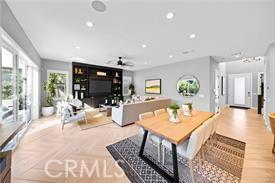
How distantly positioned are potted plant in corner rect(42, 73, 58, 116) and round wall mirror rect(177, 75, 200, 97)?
235 inches

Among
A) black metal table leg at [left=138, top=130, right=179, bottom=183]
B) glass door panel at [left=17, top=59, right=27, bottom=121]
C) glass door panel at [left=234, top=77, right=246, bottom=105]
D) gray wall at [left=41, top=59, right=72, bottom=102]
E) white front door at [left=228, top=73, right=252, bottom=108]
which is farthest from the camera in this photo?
glass door panel at [left=234, top=77, right=246, bottom=105]

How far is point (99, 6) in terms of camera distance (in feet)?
7.68

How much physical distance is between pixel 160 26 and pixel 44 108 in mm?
5762

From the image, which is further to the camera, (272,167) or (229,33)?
(229,33)

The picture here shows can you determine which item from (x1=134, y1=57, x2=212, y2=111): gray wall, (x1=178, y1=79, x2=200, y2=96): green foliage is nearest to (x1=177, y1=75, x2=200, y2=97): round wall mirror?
(x1=178, y1=79, x2=200, y2=96): green foliage

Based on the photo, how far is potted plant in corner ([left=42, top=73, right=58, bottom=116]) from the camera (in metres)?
5.53

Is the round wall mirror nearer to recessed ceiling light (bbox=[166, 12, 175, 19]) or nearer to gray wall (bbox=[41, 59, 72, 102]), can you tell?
recessed ceiling light (bbox=[166, 12, 175, 19])

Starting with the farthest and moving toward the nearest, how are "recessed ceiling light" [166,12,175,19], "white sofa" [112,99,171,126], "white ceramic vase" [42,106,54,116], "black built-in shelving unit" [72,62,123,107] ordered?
"black built-in shelving unit" [72,62,123,107], "white ceramic vase" [42,106,54,116], "white sofa" [112,99,171,126], "recessed ceiling light" [166,12,175,19]

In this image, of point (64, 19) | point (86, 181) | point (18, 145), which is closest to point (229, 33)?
point (64, 19)

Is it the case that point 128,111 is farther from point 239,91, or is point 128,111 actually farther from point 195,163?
point 239,91

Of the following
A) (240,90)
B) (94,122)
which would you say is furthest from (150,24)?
(240,90)

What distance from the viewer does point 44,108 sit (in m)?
5.48

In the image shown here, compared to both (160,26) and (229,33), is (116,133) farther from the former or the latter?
(229,33)

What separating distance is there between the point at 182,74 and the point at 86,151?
17.3 feet
